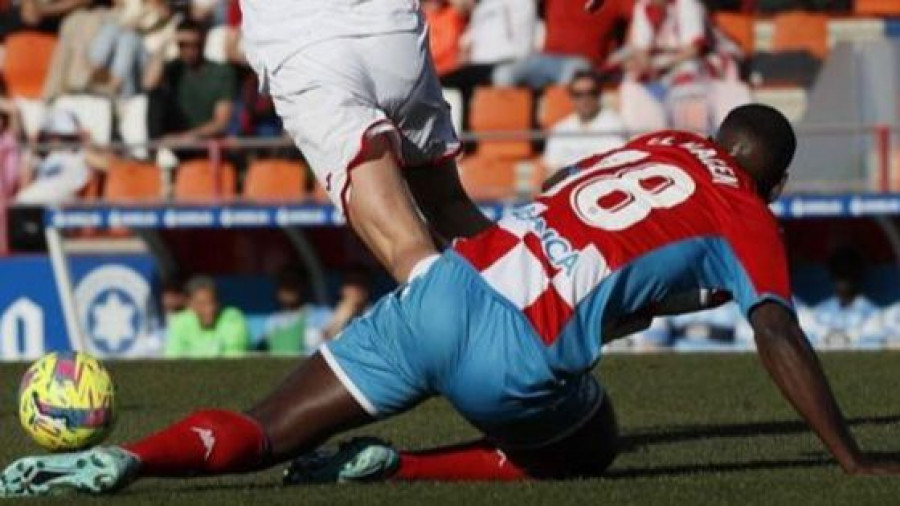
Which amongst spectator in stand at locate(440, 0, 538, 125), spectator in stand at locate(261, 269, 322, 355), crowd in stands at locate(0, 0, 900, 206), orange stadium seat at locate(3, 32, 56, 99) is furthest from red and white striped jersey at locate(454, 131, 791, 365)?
orange stadium seat at locate(3, 32, 56, 99)

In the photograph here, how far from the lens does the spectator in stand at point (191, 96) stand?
20219 mm

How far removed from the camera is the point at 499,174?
61.1 ft

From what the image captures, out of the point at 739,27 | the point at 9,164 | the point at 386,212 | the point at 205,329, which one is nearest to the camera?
the point at 386,212

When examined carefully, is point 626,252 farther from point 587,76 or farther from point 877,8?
point 877,8

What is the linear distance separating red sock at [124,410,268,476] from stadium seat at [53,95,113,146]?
45.3ft

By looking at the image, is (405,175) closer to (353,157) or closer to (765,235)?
(353,157)

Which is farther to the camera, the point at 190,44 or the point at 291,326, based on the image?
the point at 190,44

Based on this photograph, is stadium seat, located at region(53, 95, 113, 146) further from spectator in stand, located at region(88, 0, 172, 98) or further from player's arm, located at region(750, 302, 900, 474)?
player's arm, located at region(750, 302, 900, 474)

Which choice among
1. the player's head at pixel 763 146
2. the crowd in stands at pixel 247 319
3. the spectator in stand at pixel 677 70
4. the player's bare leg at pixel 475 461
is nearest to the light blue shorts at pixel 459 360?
the player's bare leg at pixel 475 461

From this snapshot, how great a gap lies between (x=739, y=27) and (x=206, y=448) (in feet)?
44.0

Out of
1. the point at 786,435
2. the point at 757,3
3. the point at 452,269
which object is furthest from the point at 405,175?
the point at 757,3

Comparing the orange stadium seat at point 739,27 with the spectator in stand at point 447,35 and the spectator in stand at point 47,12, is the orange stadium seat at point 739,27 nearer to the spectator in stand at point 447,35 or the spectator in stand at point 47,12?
the spectator in stand at point 447,35

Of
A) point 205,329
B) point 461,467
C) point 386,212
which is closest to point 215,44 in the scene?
point 205,329

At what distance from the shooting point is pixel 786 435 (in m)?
9.83
